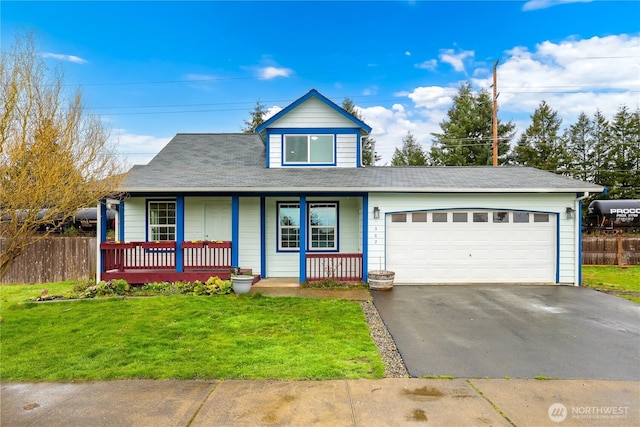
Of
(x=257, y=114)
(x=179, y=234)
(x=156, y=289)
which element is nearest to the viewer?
(x=156, y=289)

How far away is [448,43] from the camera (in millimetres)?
19125

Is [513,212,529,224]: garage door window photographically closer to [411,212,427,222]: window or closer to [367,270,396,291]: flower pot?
[411,212,427,222]: window

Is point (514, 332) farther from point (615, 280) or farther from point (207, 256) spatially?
point (207, 256)

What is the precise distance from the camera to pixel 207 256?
11.5 m

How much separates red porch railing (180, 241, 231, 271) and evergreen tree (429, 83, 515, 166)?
75.6 feet

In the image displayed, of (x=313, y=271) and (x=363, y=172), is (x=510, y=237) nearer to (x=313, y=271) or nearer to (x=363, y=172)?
(x=363, y=172)

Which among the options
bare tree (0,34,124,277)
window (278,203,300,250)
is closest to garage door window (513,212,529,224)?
window (278,203,300,250)

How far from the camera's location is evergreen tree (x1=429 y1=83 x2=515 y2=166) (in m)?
28.7

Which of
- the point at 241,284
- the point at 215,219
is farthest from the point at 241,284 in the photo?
the point at 215,219

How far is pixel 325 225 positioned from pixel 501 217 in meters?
5.41

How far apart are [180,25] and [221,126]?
13.4m

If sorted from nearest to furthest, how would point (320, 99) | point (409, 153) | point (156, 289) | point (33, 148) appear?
1. point (33, 148)
2. point (156, 289)
3. point (320, 99)
4. point (409, 153)

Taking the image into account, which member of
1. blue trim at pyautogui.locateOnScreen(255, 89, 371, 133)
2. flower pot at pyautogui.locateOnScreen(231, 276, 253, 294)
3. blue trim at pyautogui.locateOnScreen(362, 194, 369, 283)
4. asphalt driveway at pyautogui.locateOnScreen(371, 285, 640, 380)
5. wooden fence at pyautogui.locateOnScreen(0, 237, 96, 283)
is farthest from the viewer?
wooden fence at pyautogui.locateOnScreen(0, 237, 96, 283)

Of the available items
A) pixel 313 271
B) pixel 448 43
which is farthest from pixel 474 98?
pixel 313 271
